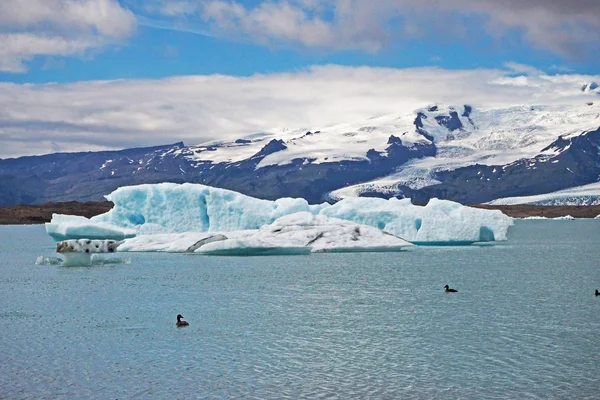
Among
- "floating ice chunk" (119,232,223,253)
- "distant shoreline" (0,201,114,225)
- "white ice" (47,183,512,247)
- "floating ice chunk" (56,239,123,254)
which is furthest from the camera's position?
"distant shoreline" (0,201,114,225)

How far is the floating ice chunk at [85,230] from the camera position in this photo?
57750 millimetres

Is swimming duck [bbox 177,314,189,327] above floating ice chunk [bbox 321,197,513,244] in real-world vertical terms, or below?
below

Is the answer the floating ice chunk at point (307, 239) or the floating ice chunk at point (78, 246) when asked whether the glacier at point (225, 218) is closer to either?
the floating ice chunk at point (307, 239)

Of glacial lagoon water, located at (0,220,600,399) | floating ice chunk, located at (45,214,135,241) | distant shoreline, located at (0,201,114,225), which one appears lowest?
glacial lagoon water, located at (0,220,600,399)

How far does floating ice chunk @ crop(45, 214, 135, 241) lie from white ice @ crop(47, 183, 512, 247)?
0.31ft

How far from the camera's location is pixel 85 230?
57562 mm

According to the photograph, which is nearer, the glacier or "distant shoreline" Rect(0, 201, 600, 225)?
the glacier

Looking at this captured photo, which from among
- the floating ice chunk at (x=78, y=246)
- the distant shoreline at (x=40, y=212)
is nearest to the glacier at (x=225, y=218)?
the floating ice chunk at (x=78, y=246)

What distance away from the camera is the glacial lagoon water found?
1657 centimetres

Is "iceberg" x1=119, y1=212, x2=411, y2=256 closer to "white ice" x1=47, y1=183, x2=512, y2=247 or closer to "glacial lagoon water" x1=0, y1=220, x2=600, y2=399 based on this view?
"white ice" x1=47, y1=183, x2=512, y2=247

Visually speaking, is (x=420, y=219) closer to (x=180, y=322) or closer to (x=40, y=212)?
(x=180, y=322)

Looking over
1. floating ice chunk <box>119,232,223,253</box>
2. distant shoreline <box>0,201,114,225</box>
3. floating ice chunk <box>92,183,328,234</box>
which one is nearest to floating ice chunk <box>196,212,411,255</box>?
floating ice chunk <box>119,232,223,253</box>

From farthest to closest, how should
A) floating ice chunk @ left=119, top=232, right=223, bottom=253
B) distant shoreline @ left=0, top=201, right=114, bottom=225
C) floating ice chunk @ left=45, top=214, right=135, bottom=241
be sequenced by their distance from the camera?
distant shoreline @ left=0, top=201, right=114, bottom=225 < floating ice chunk @ left=45, top=214, right=135, bottom=241 < floating ice chunk @ left=119, top=232, right=223, bottom=253

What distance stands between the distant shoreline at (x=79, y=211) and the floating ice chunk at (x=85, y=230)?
93286mm
